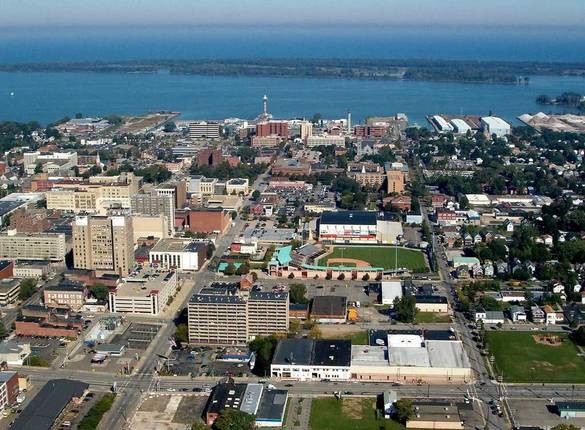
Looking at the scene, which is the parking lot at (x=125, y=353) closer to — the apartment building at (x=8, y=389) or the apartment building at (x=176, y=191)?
the apartment building at (x=8, y=389)

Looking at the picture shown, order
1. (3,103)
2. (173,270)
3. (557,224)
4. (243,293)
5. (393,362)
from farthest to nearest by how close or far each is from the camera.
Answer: (3,103), (557,224), (173,270), (243,293), (393,362)

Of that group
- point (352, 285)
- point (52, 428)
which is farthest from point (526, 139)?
point (52, 428)

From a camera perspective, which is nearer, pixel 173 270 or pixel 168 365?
pixel 168 365

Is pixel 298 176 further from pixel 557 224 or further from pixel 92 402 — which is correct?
pixel 92 402

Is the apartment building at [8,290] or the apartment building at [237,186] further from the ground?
the apartment building at [237,186]

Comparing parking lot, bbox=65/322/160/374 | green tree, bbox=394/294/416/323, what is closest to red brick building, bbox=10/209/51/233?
parking lot, bbox=65/322/160/374

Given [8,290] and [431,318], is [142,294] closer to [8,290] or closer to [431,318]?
[8,290]

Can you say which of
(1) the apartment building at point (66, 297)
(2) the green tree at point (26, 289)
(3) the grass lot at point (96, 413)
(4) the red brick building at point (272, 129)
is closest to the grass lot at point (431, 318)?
(3) the grass lot at point (96, 413)
